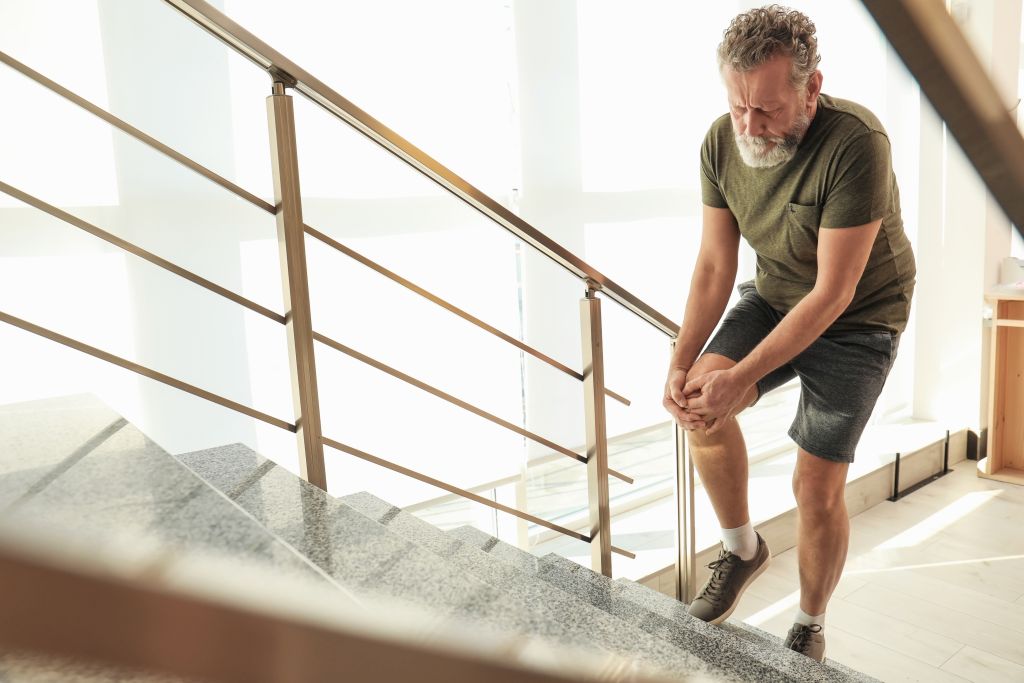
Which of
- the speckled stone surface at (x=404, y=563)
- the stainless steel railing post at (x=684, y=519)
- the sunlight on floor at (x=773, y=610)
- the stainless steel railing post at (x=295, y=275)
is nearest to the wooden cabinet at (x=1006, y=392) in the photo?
the sunlight on floor at (x=773, y=610)

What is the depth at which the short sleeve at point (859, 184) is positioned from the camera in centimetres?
159

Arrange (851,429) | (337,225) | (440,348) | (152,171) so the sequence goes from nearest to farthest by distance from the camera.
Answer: (851,429), (152,171), (337,225), (440,348)

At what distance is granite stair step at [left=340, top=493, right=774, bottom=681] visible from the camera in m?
1.00

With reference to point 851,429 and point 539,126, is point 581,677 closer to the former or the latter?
point 851,429

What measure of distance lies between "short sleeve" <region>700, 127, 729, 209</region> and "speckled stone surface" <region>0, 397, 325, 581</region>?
1253 millimetres

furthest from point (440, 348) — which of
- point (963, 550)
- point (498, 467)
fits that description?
point (963, 550)

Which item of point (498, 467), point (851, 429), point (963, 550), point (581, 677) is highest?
point (581, 677)

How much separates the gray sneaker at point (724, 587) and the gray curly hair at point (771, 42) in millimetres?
965

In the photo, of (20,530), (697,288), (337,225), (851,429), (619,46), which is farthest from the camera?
(619,46)

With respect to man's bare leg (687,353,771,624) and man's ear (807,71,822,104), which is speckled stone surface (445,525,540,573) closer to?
man's bare leg (687,353,771,624)

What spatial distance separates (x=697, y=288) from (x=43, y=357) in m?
1.49

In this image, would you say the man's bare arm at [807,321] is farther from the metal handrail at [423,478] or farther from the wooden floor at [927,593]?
the wooden floor at [927,593]

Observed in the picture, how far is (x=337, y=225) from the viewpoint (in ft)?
8.14

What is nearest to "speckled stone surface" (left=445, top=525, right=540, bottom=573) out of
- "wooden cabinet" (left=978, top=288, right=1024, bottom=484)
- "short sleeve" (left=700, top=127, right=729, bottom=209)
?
"short sleeve" (left=700, top=127, right=729, bottom=209)
